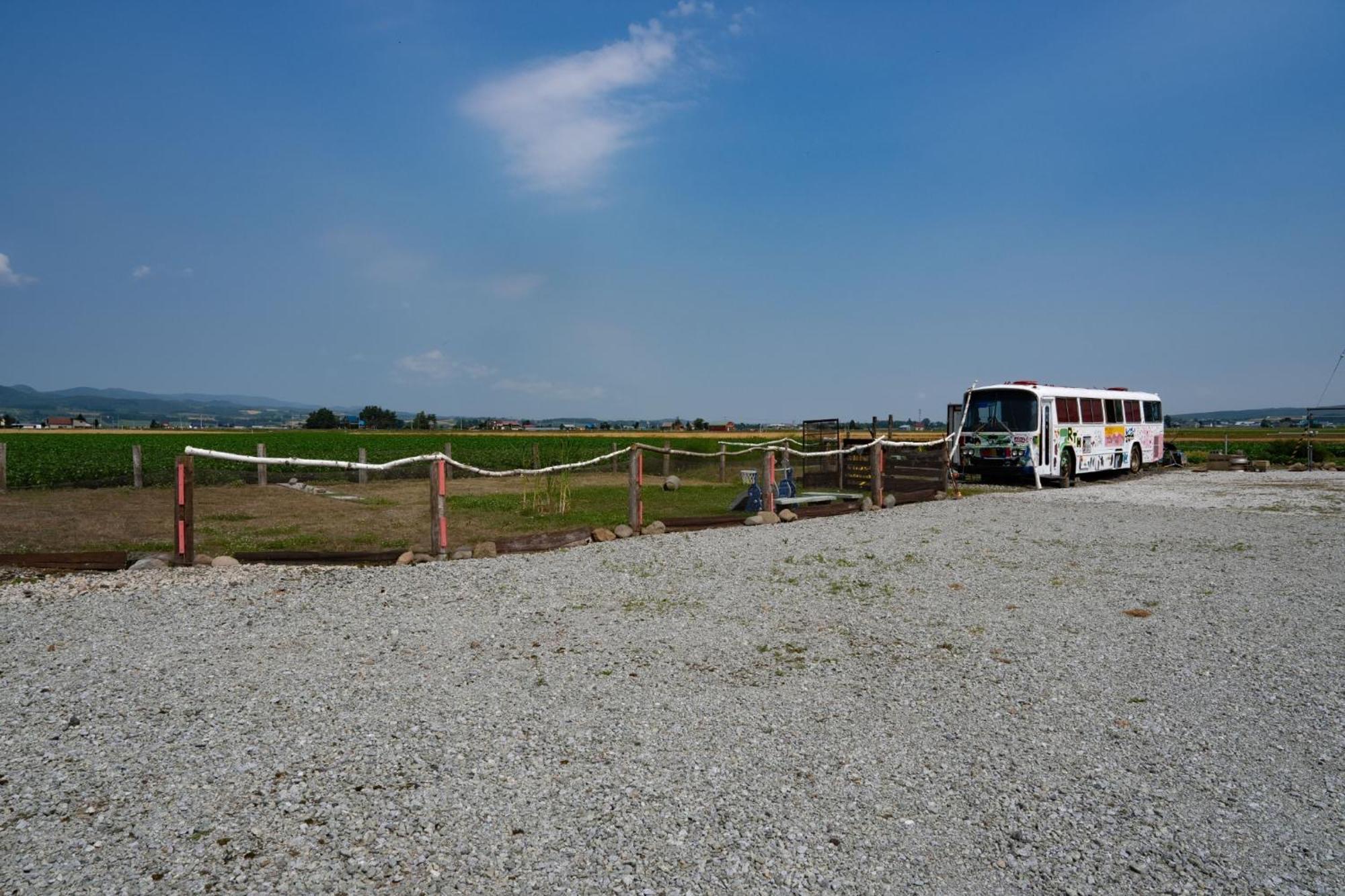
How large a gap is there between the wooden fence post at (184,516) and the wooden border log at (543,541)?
3.29 metres

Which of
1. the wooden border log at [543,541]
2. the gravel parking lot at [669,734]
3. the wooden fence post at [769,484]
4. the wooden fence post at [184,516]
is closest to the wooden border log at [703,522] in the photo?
the wooden fence post at [769,484]

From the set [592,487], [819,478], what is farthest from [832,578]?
[592,487]

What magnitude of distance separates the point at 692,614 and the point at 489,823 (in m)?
3.76

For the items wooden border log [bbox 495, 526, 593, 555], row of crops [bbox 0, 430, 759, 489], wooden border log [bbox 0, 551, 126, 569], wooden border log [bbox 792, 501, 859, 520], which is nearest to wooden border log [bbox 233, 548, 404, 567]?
wooden border log [bbox 0, 551, 126, 569]

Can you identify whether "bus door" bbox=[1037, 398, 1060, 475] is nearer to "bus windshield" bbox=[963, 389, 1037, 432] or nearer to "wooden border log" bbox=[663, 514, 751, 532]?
"bus windshield" bbox=[963, 389, 1037, 432]

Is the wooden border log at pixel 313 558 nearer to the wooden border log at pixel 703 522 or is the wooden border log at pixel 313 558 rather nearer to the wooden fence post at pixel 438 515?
the wooden fence post at pixel 438 515

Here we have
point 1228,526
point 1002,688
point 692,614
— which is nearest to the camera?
point 1002,688

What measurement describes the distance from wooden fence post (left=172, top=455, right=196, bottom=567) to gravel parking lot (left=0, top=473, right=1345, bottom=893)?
10.1 inches

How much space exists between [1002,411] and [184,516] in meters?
18.5

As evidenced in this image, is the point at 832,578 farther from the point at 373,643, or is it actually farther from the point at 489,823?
the point at 489,823

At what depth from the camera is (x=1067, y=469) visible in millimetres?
21109

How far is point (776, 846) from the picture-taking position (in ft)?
10.3

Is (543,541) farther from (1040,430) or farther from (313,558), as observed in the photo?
(1040,430)

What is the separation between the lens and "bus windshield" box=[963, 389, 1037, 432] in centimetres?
2014
